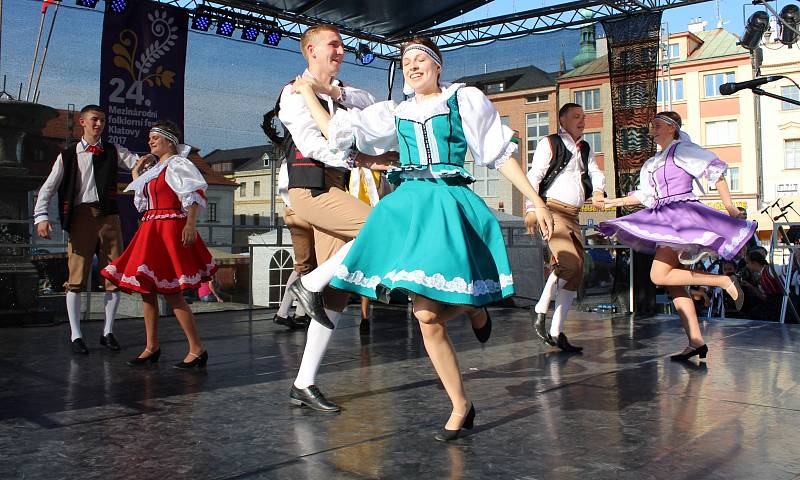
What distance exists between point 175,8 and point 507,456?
8695mm

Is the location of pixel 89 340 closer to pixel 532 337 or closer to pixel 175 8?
pixel 532 337

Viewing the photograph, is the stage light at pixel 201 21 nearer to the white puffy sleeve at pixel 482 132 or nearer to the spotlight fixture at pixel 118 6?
the spotlight fixture at pixel 118 6

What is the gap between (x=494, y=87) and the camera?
12.0m

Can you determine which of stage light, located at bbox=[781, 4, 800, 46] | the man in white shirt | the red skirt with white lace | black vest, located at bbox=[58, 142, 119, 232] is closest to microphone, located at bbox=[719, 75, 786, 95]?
stage light, located at bbox=[781, 4, 800, 46]

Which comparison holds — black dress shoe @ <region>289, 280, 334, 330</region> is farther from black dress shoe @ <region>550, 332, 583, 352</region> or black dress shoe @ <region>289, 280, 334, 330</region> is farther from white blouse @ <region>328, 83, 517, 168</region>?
black dress shoe @ <region>550, 332, 583, 352</region>

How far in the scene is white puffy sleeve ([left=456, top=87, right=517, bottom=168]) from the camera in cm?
283

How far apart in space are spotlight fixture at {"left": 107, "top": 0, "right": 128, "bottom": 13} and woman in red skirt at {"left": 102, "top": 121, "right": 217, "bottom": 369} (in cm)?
524

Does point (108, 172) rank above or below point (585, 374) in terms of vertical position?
above

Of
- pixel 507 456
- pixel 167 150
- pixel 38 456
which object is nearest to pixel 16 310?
pixel 167 150

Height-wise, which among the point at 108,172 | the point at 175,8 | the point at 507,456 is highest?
the point at 175,8

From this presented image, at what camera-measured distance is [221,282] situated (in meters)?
8.97

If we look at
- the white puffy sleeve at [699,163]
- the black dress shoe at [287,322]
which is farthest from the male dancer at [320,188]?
the black dress shoe at [287,322]

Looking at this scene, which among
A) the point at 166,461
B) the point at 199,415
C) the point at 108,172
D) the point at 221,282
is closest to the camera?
the point at 166,461

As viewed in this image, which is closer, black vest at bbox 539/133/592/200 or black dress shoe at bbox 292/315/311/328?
black vest at bbox 539/133/592/200
